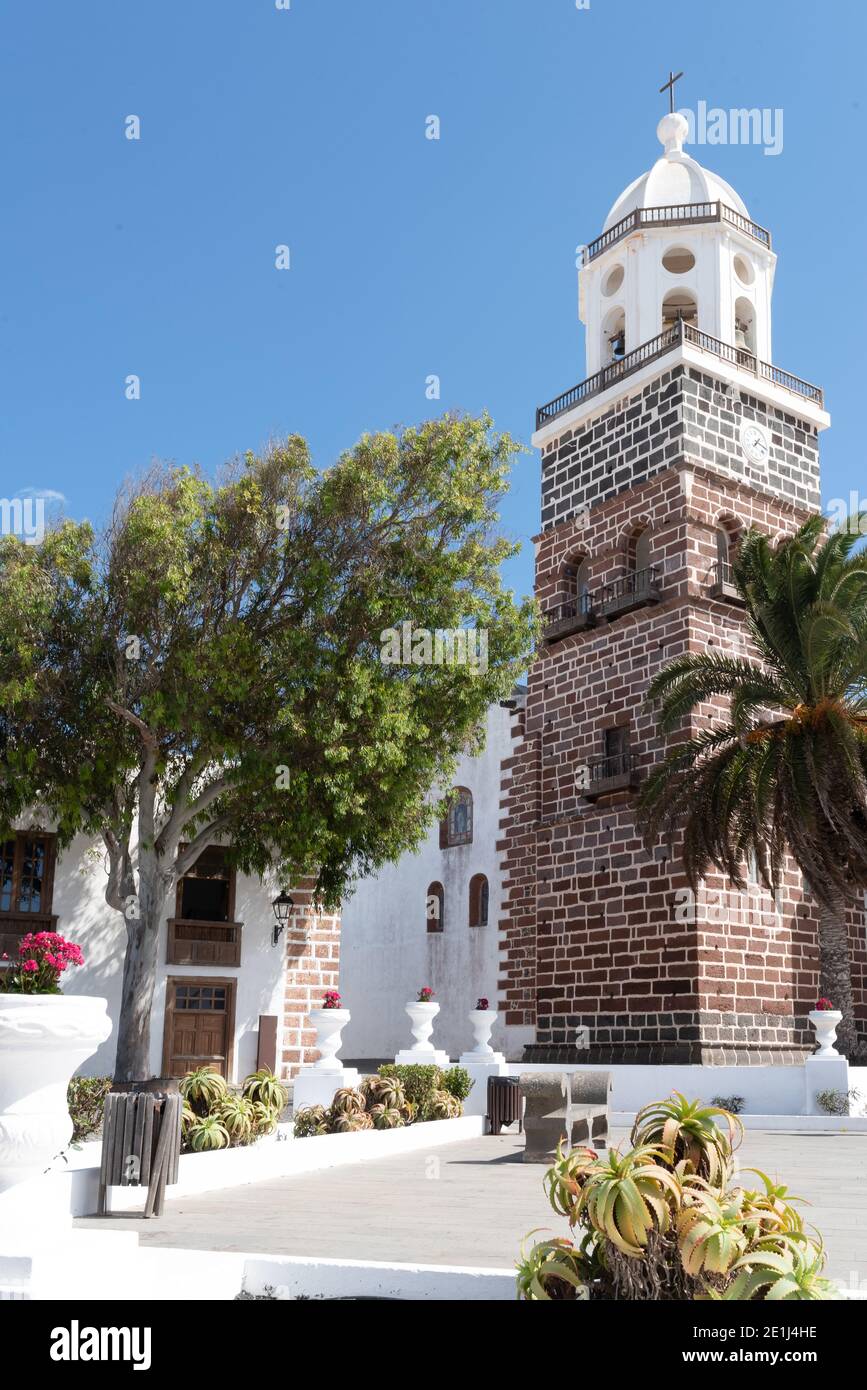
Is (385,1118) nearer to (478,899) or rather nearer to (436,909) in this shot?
(478,899)

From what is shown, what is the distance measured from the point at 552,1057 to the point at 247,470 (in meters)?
11.9

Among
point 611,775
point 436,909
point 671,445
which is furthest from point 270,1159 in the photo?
point 436,909

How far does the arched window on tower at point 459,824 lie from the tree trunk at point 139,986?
12.0 m

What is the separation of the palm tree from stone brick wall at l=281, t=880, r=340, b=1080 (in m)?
5.53

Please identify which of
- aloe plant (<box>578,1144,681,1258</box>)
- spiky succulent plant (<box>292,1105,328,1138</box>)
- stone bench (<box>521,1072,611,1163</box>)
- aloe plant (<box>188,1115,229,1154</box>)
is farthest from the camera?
spiky succulent plant (<box>292,1105,328,1138</box>)

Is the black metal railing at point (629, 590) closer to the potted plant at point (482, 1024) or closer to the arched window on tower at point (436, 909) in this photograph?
the potted plant at point (482, 1024)

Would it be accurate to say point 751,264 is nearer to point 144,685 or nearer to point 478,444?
point 478,444

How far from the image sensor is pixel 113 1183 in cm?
867

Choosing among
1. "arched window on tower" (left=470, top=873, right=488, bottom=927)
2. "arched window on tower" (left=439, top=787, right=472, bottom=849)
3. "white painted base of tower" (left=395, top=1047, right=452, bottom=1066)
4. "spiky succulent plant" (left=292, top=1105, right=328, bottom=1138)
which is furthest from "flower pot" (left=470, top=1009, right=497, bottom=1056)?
"arched window on tower" (left=439, top=787, right=472, bottom=849)

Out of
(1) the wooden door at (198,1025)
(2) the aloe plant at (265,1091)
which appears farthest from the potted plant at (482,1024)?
(2) the aloe plant at (265,1091)

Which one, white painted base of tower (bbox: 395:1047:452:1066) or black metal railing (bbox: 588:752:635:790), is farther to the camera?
black metal railing (bbox: 588:752:635:790)

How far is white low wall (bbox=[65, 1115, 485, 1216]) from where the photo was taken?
28.7 feet

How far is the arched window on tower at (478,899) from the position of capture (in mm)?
27922

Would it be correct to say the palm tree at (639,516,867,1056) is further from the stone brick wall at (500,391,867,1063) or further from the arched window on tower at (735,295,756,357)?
the arched window on tower at (735,295,756,357)
